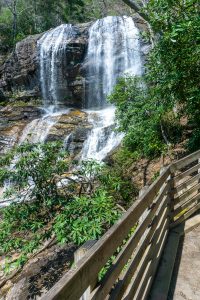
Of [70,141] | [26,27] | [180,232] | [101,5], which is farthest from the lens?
[101,5]

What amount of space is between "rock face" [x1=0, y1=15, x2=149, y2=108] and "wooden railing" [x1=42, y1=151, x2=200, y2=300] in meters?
18.0

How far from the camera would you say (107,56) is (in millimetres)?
22406

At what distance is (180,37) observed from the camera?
6707mm

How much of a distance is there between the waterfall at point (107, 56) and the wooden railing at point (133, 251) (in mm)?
17629

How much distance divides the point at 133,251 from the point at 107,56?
21.3 m

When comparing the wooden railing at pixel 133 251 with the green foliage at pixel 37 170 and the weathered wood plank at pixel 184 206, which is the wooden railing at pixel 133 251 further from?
the green foliage at pixel 37 170

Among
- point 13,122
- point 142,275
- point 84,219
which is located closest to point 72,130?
point 13,122

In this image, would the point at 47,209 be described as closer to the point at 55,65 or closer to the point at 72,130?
the point at 72,130

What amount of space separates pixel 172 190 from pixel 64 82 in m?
20.0

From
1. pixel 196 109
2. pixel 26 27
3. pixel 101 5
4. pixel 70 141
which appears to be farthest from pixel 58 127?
pixel 101 5

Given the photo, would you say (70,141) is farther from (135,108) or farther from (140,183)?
(140,183)

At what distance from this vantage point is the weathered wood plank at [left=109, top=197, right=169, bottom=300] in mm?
2186

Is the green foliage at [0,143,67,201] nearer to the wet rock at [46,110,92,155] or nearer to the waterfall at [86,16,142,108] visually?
the wet rock at [46,110,92,155]

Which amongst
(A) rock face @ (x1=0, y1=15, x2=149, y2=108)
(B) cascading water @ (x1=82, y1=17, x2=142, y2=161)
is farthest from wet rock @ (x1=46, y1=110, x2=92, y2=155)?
(A) rock face @ (x1=0, y1=15, x2=149, y2=108)
